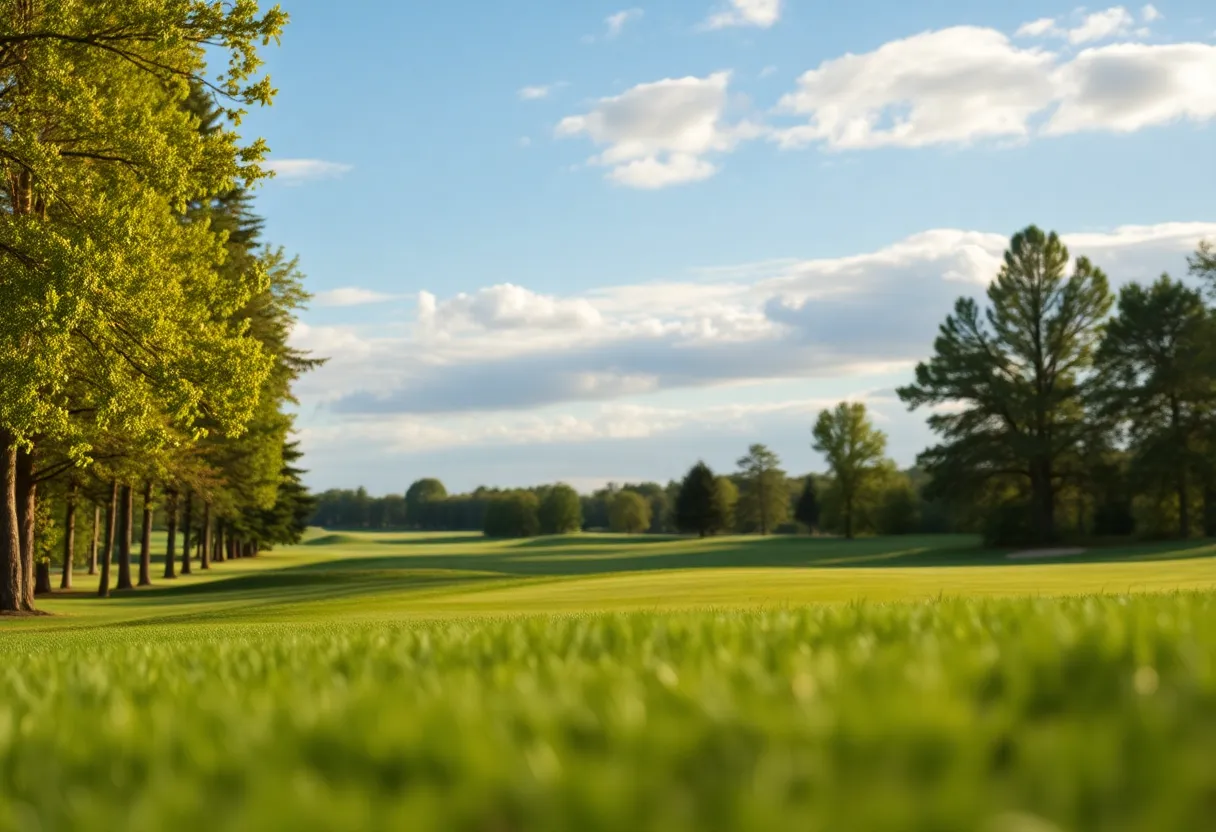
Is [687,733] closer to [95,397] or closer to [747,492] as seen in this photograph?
[95,397]

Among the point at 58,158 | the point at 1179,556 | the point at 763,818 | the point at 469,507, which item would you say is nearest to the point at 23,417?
the point at 58,158

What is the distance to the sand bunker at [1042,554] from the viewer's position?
5479cm

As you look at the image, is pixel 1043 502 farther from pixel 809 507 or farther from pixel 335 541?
pixel 335 541

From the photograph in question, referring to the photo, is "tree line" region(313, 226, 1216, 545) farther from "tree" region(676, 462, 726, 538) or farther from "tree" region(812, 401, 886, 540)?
"tree" region(676, 462, 726, 538)

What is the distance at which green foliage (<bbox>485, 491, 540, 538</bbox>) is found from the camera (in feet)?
434

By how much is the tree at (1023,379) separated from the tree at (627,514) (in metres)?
69.3

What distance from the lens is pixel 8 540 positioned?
91.8 ft

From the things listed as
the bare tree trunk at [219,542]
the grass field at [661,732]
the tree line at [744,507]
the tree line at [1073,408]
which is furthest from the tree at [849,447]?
the grass field at [661,732]

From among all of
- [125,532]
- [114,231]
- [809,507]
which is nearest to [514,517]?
[809,507]

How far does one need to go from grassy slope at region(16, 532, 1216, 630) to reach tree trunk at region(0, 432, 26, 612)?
1.46m

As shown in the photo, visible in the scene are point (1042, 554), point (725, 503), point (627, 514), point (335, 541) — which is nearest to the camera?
point (1042, 554)

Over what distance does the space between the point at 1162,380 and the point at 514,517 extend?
85.7 meters

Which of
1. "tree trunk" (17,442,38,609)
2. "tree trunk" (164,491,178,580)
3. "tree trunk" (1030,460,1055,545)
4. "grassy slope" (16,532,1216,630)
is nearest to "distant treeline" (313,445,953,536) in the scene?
"grassy slope" (16,532,1216,630)

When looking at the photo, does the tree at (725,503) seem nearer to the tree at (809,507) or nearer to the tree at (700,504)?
the tree at (700,504)
